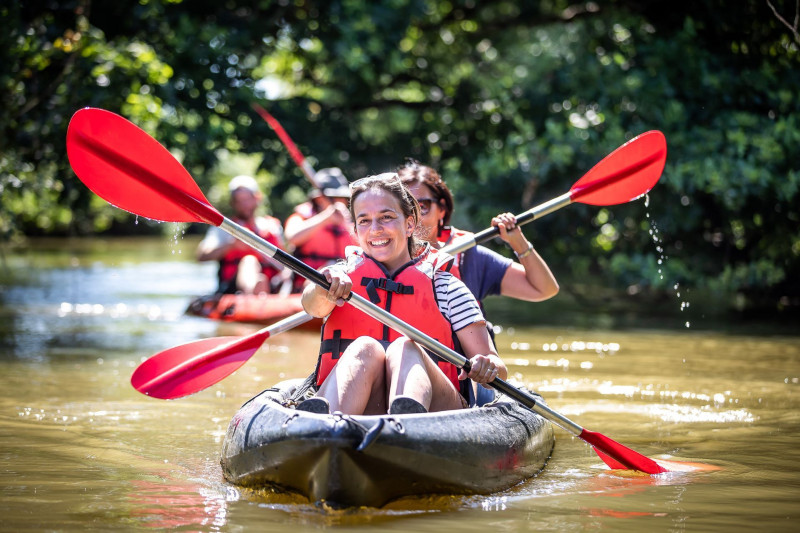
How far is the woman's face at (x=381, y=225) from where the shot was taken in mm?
3303

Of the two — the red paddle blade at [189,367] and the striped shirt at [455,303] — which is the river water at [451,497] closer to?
the red paddle blade at [189,367]

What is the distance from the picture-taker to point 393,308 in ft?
10.9

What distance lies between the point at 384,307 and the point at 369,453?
760 millimetres

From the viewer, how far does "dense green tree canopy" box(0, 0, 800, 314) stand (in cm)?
811

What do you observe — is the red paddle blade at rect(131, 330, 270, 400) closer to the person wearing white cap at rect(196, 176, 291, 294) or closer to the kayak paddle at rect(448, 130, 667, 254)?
the kayak paddle at rect(448, 130, 667, 254)

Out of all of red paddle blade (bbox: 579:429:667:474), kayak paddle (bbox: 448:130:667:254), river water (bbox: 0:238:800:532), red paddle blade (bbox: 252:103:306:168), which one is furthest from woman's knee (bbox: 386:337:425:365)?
red paddle blade (bbox: 252:103:306:168)

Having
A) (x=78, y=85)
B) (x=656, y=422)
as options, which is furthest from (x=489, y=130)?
(x=656, y=422)

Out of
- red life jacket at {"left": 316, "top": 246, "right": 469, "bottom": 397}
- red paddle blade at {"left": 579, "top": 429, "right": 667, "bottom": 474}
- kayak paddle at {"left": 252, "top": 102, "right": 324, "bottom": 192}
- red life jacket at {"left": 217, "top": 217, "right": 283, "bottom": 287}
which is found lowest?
red paddle blade at {"left": 579, "top": 429, "right": 667, "bottom": 474}

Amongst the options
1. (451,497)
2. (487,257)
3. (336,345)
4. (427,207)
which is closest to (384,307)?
(336,345)

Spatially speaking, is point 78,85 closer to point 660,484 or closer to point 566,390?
point 566,390

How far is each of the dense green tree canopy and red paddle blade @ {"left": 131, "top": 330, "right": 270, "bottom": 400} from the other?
14.3ft

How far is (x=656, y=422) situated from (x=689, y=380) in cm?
121

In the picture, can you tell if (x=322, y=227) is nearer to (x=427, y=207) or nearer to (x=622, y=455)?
(x=427, y=207)

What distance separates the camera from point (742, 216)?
9.06 m
